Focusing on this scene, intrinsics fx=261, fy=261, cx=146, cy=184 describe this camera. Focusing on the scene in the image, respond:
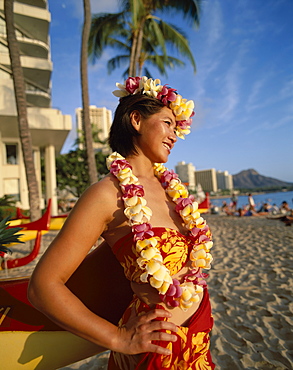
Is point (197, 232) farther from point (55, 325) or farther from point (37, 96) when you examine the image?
point (37, 96)

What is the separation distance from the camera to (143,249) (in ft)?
3.73

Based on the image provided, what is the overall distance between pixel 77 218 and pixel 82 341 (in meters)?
0.81

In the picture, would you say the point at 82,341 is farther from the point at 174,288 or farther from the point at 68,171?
the point at 68,171

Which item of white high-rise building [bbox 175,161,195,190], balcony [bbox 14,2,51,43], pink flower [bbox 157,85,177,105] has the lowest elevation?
pink flower [bbox 157,85,177,105]

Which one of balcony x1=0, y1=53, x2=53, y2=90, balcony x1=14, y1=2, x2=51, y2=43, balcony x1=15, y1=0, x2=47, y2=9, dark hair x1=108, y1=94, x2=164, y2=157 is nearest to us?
dark hair x1=108, y1=94, x2=164, y2=157

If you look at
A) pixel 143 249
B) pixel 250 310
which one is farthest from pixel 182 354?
pixel 250 310

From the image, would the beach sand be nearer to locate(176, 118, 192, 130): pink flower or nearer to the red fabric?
the red fabric

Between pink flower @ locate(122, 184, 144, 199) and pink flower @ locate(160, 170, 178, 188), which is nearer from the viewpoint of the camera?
pink flower @ locate(122, 184, 144, 199)

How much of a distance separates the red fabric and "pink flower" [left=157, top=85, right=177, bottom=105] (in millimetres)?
1074

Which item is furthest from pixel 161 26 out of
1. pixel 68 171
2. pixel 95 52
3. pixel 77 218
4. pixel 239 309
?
pixel 68 171

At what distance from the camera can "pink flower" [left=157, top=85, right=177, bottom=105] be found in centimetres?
150

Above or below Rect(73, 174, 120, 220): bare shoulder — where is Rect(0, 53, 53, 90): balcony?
above

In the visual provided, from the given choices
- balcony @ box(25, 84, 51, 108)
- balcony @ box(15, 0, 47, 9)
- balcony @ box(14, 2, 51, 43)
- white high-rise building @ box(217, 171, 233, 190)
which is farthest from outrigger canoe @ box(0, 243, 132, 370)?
white high-rise building @ box(217, 171, 233, 190)

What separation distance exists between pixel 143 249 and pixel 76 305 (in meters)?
0.34
